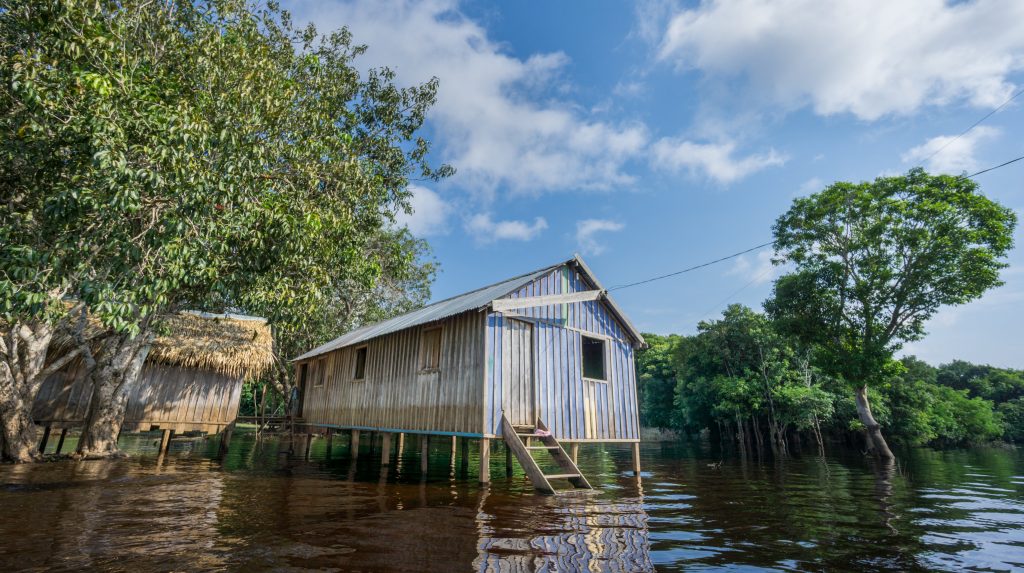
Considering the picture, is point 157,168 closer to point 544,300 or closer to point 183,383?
point 544,300

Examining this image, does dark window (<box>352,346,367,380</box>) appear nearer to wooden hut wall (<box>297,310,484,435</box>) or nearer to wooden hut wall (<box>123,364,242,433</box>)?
wooden hut wall (<box>297,310,484,435</box>)

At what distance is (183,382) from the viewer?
16.9m

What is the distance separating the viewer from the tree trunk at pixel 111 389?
13.9 m

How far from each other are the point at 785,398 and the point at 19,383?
113 ft

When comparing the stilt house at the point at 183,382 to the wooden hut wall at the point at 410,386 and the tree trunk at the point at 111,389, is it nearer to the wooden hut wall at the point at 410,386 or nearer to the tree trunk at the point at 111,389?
the tree trunk at the point at 111,389

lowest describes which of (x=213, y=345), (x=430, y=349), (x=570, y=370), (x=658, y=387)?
(x=570, y=370)

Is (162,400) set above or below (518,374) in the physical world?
below

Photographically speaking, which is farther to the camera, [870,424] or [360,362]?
[870,424]

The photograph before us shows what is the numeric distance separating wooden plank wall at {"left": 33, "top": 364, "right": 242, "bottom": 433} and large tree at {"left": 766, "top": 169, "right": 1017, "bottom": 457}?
2580 cm

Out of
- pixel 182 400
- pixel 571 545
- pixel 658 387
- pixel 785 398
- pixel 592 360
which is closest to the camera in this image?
pixel 571 545

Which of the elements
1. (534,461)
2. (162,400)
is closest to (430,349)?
(534,461)

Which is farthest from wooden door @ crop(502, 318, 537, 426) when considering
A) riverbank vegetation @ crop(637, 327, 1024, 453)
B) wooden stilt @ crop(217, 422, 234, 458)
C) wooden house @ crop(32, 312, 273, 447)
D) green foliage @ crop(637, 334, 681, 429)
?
green foliage @ crop(637, 334, 681, 429)

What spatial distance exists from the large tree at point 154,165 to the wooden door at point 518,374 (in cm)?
478

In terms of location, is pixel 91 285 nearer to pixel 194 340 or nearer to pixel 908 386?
pixel 194 340
